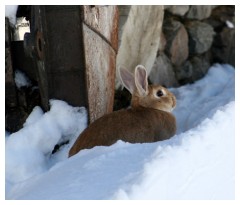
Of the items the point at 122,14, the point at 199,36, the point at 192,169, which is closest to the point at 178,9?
the point at 199,36

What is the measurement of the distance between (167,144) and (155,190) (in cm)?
35

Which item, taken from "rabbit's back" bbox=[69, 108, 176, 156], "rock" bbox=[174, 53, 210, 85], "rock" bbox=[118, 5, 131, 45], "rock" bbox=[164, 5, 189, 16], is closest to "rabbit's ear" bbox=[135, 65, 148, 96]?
"rabbit's back" bbox=[69, 108, 176, 156]

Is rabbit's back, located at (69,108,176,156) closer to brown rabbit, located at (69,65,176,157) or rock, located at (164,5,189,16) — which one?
brown rabbit, located at (69,65,176,157)

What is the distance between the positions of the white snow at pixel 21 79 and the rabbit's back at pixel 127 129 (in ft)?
1.81

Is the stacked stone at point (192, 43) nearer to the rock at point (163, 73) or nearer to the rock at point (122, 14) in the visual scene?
the rock at point (163, 73)

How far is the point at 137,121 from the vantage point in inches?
93.1

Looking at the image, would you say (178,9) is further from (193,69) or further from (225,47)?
(225,47)

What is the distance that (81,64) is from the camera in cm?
253

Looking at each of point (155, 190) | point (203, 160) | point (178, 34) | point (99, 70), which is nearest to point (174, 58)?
point (178, 34)

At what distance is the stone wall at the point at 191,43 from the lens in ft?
14.5

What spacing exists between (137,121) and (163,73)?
6.74 ft

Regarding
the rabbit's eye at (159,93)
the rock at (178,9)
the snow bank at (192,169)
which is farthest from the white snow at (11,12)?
the rock at (178,9)

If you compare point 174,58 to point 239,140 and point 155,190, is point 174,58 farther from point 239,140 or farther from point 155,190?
point 155,190

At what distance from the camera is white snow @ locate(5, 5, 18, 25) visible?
249 cm
